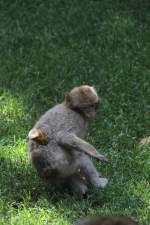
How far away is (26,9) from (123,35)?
2.20m

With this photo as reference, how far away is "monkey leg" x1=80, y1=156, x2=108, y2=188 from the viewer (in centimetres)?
721

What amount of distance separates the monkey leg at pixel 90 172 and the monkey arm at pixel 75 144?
10.8 inches

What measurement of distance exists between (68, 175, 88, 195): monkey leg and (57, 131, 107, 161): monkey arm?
0.41 metres

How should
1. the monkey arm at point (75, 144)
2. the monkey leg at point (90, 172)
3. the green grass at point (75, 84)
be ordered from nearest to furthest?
the monkey arm at point (75, 144), the green grass at point (75, 84), the monkey leg at point (90, 172)

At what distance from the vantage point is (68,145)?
6984mm

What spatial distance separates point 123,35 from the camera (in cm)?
1251

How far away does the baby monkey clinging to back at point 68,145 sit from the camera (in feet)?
22.9

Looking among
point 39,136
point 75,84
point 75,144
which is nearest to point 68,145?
point 75,144

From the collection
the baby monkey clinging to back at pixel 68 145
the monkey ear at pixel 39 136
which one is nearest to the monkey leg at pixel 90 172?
the baby monkey clinging to back at pixel 68 145

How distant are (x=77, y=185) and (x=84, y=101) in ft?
2.73

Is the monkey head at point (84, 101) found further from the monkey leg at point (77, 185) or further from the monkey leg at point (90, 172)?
the monkey leg at point (77, 185)

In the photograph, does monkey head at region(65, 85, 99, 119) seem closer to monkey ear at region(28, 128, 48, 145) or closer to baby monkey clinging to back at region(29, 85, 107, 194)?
baby monkey clinging to back at region(29, 85, 107, 194)

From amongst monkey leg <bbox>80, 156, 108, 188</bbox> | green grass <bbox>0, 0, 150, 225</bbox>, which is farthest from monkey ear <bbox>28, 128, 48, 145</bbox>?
green grass <bbox>0, 0, 150, 225</bbox>

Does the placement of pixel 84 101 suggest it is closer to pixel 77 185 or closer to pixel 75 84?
pixel 77 185
